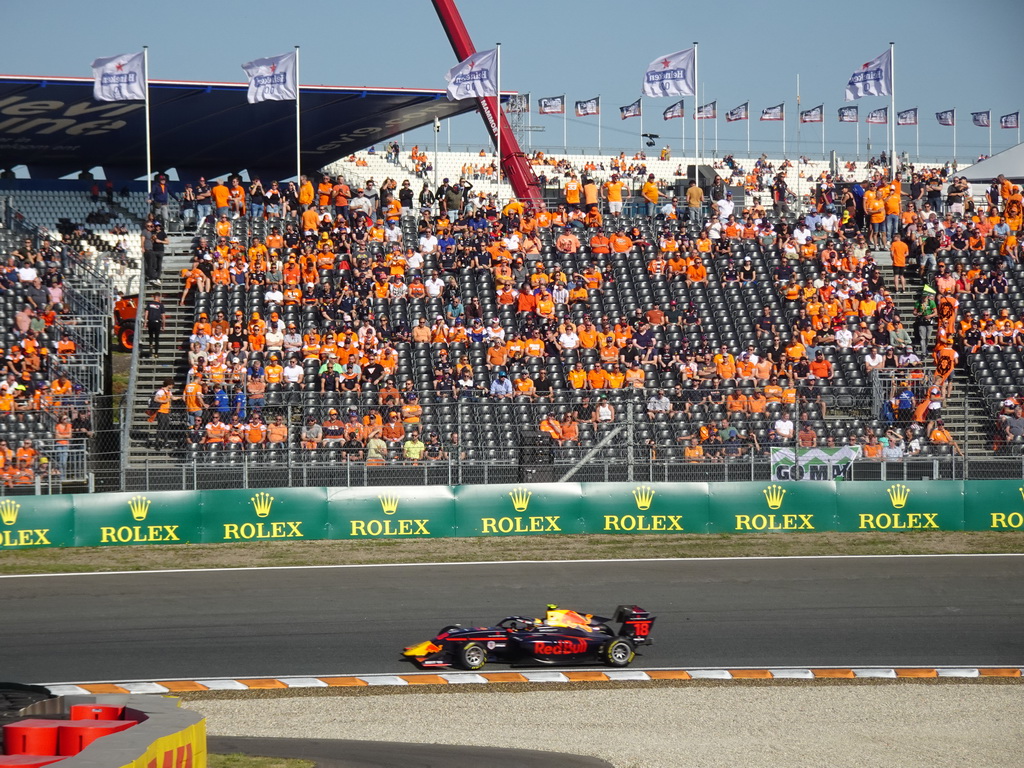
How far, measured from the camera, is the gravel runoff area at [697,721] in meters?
10.7

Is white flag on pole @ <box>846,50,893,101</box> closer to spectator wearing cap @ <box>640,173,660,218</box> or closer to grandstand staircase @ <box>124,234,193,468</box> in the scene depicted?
spectator wearing cap @ <box>640,173,660,218</box>

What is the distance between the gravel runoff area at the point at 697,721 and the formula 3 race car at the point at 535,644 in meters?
0.71

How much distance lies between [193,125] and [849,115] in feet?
88.9

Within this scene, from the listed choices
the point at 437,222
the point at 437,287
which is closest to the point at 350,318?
the point at 437,287

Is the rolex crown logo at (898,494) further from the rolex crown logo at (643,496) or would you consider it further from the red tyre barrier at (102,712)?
the red tyre barrier at (102,712)

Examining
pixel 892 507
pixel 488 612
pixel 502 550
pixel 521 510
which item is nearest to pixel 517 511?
pixel 521 510

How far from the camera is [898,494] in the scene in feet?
73.2

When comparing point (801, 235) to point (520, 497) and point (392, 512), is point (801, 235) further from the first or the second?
point (392, 512)

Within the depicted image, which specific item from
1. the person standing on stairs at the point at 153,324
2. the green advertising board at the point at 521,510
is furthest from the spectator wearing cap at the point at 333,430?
the person standing on stairs at the point at 153,324

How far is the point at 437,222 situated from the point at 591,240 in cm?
366

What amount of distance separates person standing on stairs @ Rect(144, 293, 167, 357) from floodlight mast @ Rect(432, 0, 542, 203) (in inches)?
545

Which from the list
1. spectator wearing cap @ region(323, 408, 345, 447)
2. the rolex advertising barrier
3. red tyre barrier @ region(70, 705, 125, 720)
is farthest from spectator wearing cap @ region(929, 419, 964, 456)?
red tyre barrier @ region(70, 705, 125, 720)

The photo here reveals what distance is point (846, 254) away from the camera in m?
29.6

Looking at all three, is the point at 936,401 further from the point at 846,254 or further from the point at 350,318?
the point at 350,318
